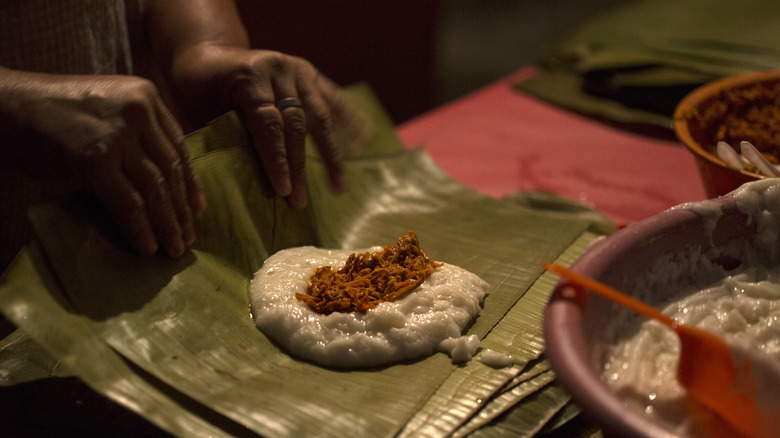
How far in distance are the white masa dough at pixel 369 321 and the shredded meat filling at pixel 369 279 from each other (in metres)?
0.01

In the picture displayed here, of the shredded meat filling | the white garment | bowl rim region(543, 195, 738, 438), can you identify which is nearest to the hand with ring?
→ the white garment

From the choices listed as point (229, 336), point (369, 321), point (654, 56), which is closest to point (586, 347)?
point (369, 321)

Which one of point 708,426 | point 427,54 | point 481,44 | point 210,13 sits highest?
point 210,13

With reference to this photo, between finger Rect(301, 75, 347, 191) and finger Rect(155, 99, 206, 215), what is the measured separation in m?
0.38

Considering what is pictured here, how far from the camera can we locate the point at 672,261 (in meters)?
1.06

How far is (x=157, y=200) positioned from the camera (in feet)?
3.62

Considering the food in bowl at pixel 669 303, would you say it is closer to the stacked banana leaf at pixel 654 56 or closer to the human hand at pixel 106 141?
the human hand at pixel 106 141

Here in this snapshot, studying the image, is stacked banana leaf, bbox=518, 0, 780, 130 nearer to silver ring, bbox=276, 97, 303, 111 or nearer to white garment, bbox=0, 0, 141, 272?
silver ring, bbox=276, 97, 303, 111

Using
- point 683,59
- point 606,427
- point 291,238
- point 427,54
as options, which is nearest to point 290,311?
point 291,238

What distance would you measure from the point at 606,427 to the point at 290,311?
65 cm

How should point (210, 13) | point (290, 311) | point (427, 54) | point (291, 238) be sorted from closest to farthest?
1. point (290, 311)
2. point (291, 238)
3. point (210, 13)
4. point (427, 54)

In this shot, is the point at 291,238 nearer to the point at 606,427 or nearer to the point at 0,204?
the point at 0,204

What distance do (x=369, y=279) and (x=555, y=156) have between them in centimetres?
109

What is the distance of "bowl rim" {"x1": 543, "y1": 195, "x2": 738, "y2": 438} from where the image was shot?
68cm
